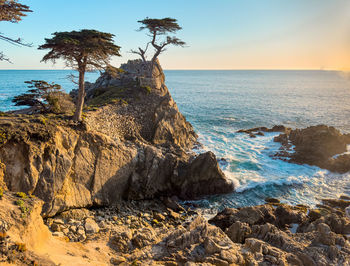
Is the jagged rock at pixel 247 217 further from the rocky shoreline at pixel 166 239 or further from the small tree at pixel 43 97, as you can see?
the small tree at pixel 43 97

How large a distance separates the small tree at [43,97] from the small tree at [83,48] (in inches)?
374

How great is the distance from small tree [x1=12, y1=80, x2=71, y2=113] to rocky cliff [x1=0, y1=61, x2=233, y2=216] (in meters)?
5.44

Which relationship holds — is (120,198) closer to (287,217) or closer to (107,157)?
(107,157)

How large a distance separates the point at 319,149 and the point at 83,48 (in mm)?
34058

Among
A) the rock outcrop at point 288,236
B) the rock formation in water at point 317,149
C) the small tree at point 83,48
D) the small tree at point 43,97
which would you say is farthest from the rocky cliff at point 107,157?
the rock formation in water at point 317,149

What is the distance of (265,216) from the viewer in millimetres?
17438

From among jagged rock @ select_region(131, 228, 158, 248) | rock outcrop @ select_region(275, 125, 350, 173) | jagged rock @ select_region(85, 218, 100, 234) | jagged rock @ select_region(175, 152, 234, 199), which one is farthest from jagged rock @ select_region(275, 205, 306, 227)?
rock outcrop @ select_region(275, 125, 350, 173)

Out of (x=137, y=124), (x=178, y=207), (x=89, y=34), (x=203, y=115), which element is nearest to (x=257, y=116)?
(x=203, y=115)

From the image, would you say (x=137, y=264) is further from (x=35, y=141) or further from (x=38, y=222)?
(x=35, y=141)

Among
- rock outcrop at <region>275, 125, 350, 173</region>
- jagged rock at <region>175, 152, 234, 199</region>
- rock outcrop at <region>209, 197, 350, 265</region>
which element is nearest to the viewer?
rock outcrop at <region>209, 197, 350, 265</region>

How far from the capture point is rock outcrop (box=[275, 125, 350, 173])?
96.7ft

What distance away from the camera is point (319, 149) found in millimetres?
32781

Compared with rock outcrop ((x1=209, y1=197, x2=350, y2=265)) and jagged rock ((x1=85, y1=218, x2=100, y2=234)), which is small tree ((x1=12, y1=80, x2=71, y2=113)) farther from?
rock outcrop ((x1=209, y1=197, x2=350, y2=265))

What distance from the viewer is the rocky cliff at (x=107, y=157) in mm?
14680
